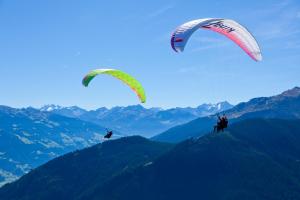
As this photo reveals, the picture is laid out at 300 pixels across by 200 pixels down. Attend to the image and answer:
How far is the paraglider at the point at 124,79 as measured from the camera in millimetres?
57800

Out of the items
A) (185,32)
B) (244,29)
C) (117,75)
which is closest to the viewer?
(185,32)

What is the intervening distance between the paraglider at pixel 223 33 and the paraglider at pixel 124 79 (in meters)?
14.0

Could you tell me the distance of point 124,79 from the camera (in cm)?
6041

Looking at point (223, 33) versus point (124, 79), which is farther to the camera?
point (124, 79)

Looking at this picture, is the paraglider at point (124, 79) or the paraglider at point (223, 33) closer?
the paraglider at point (223, 33)

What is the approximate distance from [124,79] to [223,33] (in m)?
15.6

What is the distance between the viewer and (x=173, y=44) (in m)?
43.7

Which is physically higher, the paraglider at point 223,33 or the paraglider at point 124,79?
the paraglider at point 124,79

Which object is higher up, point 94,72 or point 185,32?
point 94,72

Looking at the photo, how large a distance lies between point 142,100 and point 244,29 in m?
18.5

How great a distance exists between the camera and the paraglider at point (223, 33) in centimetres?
4278

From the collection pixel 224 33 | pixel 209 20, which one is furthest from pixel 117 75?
pixel 209 20

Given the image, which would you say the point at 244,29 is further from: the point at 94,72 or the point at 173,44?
the point at 94,72

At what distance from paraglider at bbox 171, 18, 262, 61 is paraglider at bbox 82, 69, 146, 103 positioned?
14.0 meters
